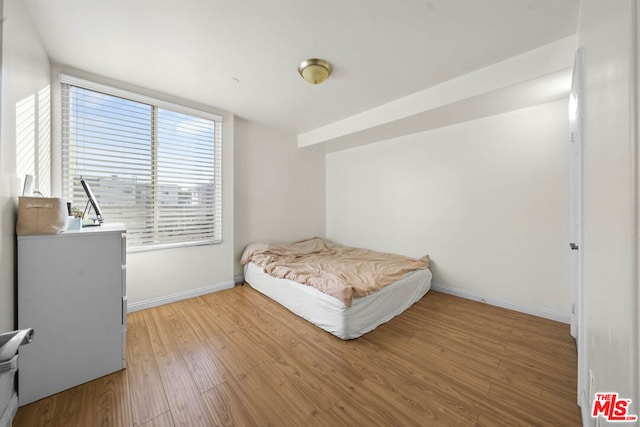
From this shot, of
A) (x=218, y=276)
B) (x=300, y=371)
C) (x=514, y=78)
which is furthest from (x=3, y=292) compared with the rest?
(x=514, y=78)

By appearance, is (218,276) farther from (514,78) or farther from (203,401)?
(514,78)

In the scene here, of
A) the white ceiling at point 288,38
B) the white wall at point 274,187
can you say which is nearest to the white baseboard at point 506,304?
the white wall at point 274,187

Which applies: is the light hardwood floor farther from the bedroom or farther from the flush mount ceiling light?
the flush mount ceiling light

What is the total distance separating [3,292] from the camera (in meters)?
1.24

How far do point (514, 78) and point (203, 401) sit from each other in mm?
3438

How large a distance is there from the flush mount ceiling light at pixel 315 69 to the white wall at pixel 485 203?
188 cm

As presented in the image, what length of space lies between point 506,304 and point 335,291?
6.94ft

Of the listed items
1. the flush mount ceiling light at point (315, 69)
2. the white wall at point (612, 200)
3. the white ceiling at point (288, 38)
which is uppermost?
the white ceiling at point (288, 38)

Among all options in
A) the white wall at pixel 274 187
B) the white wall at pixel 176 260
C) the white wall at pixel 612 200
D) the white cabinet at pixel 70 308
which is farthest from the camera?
the white wall at pixel 274 187

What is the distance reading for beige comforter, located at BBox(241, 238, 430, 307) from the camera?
2.24 meters

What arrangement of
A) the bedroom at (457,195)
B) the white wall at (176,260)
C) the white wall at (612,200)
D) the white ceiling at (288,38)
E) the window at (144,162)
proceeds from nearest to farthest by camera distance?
the white wall at (612,200), the bedroom at (457,195), the white ceiling at (288,38), the white wall at (176,260), the window at (144,162)

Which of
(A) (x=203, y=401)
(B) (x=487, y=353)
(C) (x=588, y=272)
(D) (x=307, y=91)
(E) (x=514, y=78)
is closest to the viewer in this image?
(C) (x=588, y=272)

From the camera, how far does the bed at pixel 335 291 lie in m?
2.09

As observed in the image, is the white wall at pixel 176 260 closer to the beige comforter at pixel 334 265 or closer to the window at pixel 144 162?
the window at pixel 144 162
